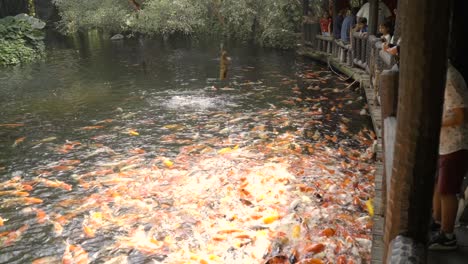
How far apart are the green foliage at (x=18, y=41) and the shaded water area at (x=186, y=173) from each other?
7010 millimetres

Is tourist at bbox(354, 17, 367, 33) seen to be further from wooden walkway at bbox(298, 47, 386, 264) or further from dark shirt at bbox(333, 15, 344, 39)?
dark shirt at bbox(333, 15, 344, 39)

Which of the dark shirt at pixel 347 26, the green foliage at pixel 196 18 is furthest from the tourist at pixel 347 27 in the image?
the green foliage at pixel 196 18

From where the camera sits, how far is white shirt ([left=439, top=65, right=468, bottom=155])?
3.49 m

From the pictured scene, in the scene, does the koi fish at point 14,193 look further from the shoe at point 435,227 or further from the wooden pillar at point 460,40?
the wooden pillar at point 460,40

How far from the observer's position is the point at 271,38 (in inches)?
987

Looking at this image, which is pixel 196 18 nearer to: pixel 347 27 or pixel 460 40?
pixel 347 27

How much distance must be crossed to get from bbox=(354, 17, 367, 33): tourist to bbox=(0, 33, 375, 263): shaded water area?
6.38ft

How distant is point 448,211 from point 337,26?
14.6 m

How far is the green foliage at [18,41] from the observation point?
21766 mm

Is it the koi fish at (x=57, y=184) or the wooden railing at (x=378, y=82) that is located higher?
the wooden railing at (x=378, y=82)

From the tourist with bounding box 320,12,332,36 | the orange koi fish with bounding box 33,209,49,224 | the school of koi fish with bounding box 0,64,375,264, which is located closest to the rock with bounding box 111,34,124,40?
the tourist with bounding box 320,12,332,36

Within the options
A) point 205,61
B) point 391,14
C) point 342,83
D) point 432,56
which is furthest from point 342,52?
point 432,56

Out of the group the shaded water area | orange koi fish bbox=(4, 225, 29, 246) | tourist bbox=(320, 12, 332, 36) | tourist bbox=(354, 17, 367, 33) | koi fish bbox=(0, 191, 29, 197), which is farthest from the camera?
tourist bbox=(320, 12, 332, 36)

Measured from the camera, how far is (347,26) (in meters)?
15.7
